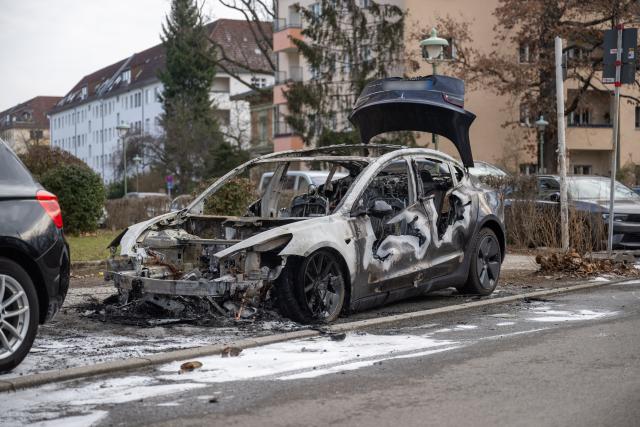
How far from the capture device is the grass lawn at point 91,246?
17.5 m

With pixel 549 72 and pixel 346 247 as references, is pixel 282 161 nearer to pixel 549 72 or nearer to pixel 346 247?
pixel 346 247

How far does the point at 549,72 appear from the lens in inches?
1581

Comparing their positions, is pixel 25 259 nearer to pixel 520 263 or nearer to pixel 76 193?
pixel 520 263

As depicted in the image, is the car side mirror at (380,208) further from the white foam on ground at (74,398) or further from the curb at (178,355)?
the white foam on ground at (74,398)

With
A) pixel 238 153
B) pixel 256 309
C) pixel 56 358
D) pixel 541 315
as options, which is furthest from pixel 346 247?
pixel 238 153

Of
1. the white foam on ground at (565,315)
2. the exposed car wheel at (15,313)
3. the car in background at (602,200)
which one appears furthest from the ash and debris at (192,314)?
the car in background at (602,200)

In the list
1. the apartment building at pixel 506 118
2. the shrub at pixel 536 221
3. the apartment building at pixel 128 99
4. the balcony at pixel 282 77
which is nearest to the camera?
the shrub at pixel 536 221

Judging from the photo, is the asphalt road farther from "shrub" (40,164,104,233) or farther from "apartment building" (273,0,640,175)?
"apartment building" (273,0,640,175)

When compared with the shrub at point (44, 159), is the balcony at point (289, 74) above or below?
above

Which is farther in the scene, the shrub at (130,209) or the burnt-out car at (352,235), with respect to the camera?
the shrub at (130,209)

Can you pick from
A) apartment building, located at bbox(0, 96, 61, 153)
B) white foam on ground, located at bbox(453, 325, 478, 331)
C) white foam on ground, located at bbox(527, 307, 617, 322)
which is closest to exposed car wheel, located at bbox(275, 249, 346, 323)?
white foam on ground, located at bbox(453, 325, 478, 331)

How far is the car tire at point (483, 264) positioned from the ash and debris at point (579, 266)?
2480 mm

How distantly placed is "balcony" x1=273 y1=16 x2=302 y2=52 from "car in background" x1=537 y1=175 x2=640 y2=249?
4285 cm

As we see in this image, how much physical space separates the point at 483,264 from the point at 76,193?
1524 centimetres
